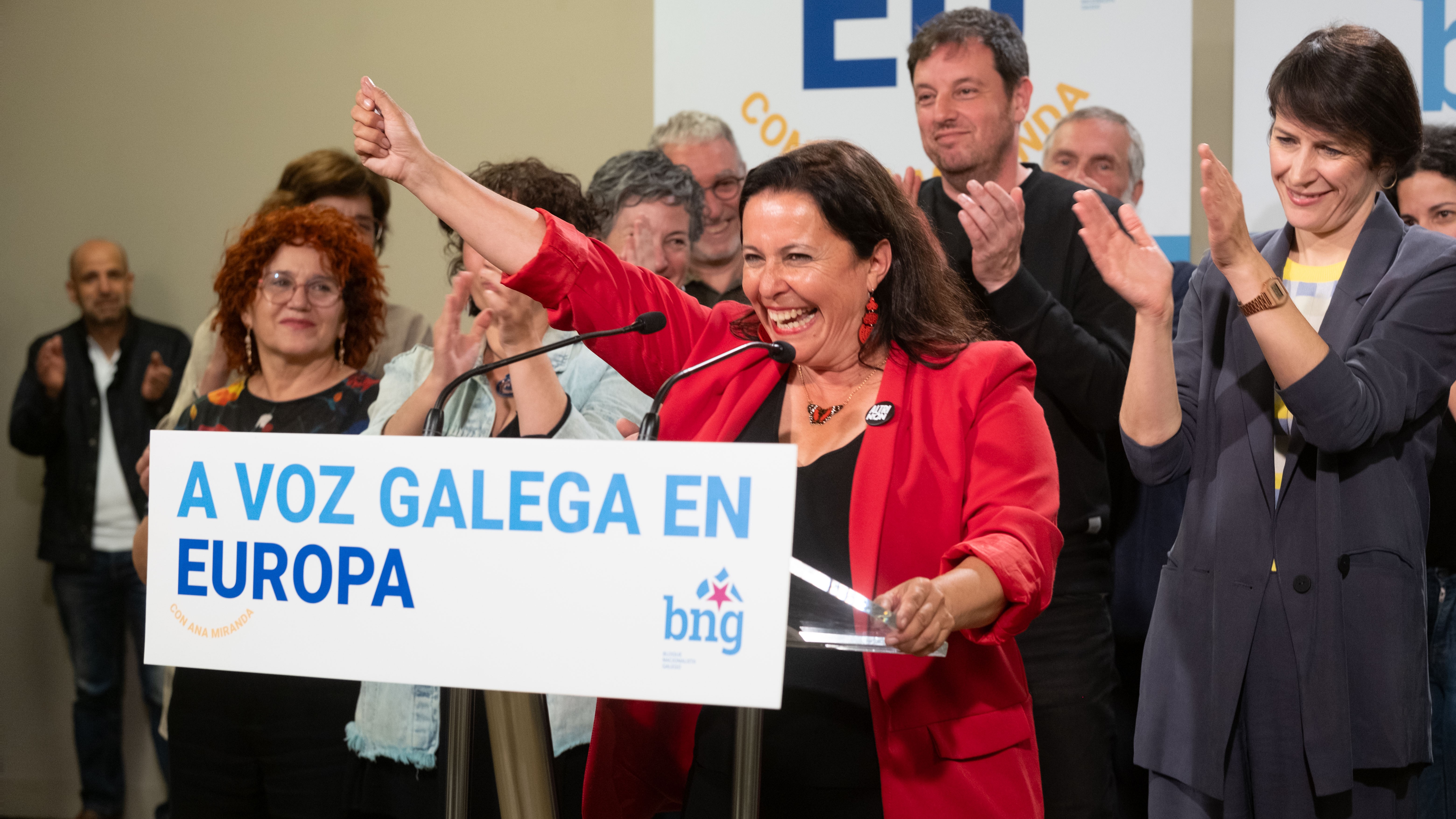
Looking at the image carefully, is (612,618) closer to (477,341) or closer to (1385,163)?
(477,341)

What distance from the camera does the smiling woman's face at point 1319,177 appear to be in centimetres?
180

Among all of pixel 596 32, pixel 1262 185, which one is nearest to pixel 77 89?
pixel 596 32

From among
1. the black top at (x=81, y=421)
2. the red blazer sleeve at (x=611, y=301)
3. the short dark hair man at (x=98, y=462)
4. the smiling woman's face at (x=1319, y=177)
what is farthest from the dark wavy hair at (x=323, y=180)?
the smiling woman's face at (x=1319, y=177)

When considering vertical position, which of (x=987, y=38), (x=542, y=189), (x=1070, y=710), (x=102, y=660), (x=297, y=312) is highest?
(x=987, y=38)

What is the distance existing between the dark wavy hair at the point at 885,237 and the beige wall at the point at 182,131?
2487mm

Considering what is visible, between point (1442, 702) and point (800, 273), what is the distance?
1809 millimetres

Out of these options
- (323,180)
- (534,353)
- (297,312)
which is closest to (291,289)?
(297,312)

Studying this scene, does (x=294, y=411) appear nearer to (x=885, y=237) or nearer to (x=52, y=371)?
(x=885, y=237)

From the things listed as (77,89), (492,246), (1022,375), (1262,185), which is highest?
(77,89)

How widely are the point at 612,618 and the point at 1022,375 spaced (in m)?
0.73

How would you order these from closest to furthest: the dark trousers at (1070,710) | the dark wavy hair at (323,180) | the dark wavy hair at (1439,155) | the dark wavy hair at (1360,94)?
1. the dark wavy hair at (1360,94)
2. the dark trousers at (1070,710)
3. the dark wavy hair at (1439,155)
4. the dark wavy hair at (323,180)

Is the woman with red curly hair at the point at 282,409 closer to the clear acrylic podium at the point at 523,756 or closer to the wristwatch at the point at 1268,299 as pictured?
the clear acrylic podium at the point at 523,756

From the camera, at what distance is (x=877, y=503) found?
1.45 metres

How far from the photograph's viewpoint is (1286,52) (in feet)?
10.7
